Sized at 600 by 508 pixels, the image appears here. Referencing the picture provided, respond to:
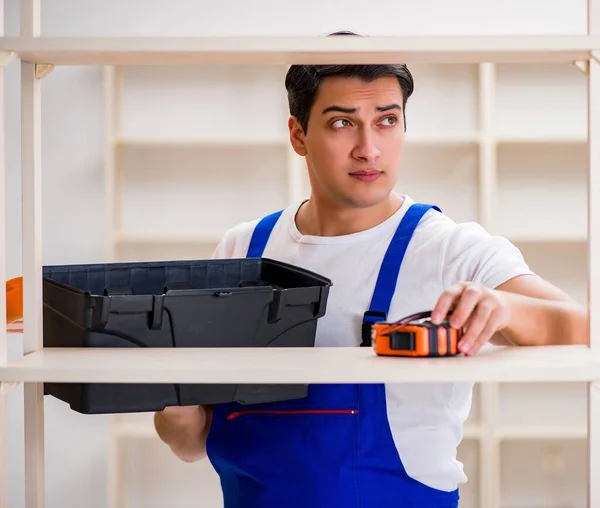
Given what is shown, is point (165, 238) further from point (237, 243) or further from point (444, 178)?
point (237, 243)

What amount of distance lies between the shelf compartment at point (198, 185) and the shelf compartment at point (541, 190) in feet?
3.41

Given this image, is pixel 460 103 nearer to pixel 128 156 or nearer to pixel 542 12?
pixel 542 12

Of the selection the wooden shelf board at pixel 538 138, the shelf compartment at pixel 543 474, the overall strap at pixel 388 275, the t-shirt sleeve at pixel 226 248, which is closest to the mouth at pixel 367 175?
the overall strap at pixel 388 275

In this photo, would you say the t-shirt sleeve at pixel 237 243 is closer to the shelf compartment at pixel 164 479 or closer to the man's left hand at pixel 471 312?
the man's left hand at pixel 471 312

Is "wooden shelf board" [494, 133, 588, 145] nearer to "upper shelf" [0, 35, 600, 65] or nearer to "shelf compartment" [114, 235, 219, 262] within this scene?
"shelf compartment" [114, 235, 219, 262]

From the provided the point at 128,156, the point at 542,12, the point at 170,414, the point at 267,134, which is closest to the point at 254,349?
the point at 170,414

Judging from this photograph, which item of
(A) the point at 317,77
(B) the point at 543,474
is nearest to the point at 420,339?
(A) the point at 317,77

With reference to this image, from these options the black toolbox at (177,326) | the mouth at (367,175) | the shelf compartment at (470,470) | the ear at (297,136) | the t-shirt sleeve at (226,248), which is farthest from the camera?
the shelf compartment at (470,470)

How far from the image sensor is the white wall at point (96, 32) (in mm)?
3717

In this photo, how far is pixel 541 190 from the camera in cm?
377

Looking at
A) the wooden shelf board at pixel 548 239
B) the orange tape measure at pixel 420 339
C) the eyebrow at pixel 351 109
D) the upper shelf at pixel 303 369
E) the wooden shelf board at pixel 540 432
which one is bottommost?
the wooden shelf board at pixel 540 432

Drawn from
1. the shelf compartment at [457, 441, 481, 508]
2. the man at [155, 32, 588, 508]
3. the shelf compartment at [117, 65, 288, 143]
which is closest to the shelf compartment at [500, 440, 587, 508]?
the shelf compartment at [457, 441, 481, 508]

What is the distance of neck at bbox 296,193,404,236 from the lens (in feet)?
5.47

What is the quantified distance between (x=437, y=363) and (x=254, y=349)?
0.29 m
